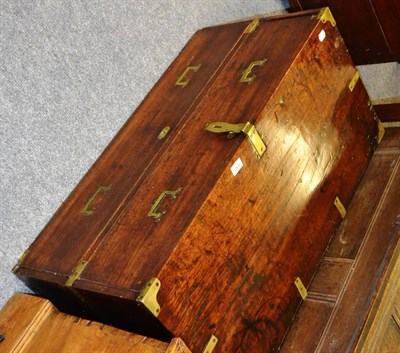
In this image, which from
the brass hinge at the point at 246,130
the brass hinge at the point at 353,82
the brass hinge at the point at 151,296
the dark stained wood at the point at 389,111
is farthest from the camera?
the dark stained wood at the point at 389,111

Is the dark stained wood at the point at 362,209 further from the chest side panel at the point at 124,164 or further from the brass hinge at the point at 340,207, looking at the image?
the chest side panel at the point at 124,164

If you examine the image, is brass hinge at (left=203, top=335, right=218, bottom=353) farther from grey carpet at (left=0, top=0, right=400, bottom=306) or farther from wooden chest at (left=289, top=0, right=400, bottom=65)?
wooden chest at (left=289, top=0, right=400, bottom=65)

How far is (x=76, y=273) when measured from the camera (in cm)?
137

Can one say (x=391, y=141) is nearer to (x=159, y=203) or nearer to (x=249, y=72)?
(x=249, y=72)

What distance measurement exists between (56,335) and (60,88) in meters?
0.81

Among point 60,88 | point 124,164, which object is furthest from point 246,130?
point 60,88

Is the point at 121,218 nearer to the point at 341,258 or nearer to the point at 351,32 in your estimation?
the point at 341,258

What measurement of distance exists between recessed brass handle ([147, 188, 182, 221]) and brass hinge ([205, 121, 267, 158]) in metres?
0.22

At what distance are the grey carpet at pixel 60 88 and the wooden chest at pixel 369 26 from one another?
0.70m

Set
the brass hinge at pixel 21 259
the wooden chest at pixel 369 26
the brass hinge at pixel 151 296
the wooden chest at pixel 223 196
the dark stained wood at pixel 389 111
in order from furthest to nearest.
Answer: the dark stained wood at pixel 389 111
the wooden chest at pixel 369 26
the brass hinge at pixel 21 259
the wooden chest at pixel 223 196
the brass hinge at pixel 151 296

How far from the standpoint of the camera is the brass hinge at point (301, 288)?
5.14 ft

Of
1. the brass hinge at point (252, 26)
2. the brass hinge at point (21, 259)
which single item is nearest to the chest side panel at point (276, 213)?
the brass hinge at point (252, 26)

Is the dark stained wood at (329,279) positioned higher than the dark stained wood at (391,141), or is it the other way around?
the dark stained wood at (391,141)

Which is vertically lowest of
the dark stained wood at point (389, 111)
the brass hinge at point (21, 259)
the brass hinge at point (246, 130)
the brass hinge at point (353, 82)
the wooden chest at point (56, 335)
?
the wooden chest at point (56, 335)
